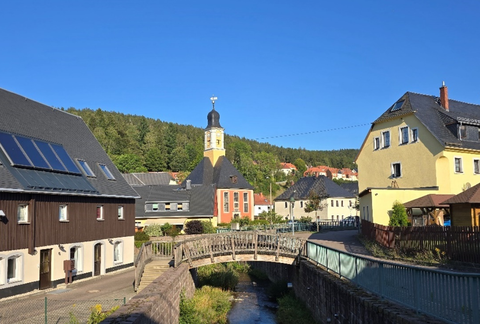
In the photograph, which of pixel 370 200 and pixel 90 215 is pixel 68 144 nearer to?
pixel 90 215

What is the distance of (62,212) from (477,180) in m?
27.2

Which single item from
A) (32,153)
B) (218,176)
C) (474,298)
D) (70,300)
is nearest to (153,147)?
(218,176)

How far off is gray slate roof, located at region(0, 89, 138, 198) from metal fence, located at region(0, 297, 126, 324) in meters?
5.31

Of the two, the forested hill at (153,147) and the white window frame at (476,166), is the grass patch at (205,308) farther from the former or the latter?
the forested hill at (153,147)

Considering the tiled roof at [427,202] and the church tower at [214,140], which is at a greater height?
the church tower at [214,140]

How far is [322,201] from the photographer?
69562mm

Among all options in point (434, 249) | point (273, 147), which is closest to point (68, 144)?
point (434, 249)

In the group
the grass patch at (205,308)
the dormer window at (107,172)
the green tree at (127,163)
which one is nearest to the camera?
the grass patch at (205,308)

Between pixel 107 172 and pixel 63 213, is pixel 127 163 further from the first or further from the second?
pixel 63 213

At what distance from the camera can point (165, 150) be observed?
4919 inches

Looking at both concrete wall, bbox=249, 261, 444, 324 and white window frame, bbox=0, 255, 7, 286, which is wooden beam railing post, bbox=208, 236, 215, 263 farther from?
white window frame, bbox=0, 255, 7, 286

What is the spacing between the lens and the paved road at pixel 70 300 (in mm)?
14078

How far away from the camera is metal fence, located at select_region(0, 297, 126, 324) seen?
527 inches

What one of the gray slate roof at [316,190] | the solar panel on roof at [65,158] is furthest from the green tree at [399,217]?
the gray slate roof at [316,190]
